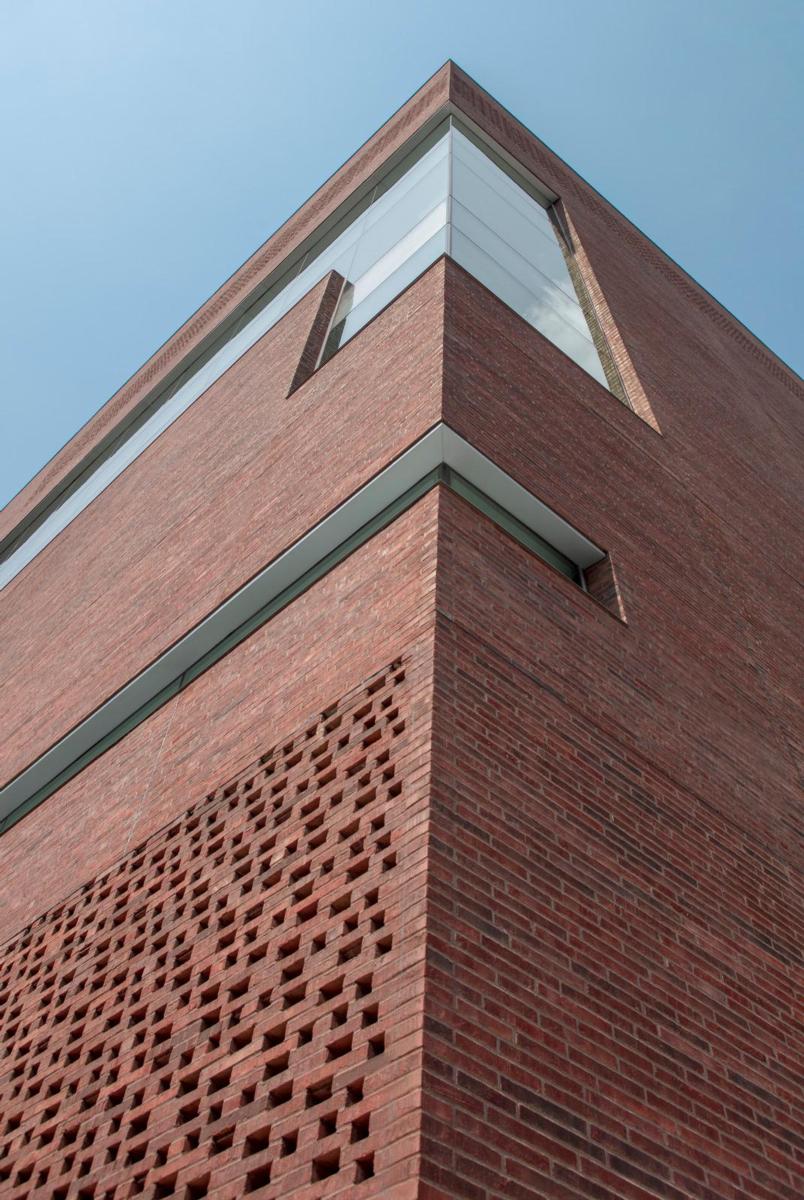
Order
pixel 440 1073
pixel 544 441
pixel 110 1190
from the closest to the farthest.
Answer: pixel 440 1073 < pixel 110 1190 < pixel 544 441

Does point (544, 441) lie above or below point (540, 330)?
below

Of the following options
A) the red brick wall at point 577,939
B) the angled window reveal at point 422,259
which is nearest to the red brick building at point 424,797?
the red brick wall at point 577,939

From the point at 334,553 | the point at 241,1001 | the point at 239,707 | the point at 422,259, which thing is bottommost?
the point at 241,1001

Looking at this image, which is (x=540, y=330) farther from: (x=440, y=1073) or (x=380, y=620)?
(x=440, y=1073)

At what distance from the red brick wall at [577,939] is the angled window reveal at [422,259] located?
5219 millimetres

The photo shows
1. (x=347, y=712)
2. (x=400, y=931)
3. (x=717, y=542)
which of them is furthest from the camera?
Answer: (x=717, y=542)

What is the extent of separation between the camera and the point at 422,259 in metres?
Answer: 11.1

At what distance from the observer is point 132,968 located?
6082mm

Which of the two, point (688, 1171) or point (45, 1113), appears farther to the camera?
point (45, 1113)

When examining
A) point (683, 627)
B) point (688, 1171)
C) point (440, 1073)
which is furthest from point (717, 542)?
point (440, 1073)

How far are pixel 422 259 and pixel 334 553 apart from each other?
→ 4.50 m

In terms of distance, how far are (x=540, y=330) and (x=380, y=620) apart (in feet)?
18.1

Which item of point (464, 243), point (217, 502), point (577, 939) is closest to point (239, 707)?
point (577, 939)

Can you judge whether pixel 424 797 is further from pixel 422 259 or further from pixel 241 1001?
pixel 422 259
